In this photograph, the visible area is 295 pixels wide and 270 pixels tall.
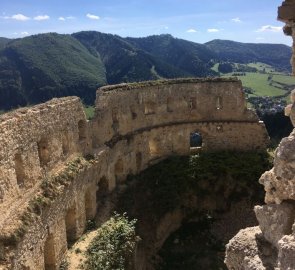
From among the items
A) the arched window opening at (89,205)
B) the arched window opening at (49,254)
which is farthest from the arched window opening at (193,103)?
the arched window opening at (49,254)

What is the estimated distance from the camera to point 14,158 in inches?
638

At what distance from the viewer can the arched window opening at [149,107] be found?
29491 millimetres

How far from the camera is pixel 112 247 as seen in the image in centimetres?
1934

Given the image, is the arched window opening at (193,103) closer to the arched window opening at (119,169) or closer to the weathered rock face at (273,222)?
the arched window opening at (119,169)

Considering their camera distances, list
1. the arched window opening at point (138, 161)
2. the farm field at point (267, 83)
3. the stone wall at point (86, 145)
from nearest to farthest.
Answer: the stone wall at point (86, 145)
the arched window opening at point (138, 161)
the farm field at point (267, 83)

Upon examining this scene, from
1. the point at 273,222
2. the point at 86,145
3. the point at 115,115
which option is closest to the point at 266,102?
the point at 115,115

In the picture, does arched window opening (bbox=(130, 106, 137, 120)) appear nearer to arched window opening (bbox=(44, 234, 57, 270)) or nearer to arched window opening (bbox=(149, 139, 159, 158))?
arched window opening (bbox=(149, 139, 159, 158))

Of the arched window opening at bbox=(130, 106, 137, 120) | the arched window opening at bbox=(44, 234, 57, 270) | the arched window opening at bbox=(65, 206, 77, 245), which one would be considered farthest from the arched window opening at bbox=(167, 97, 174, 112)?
the arched window opening at bbox=(44, 234, 57, 270)

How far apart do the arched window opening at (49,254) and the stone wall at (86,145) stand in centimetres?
4

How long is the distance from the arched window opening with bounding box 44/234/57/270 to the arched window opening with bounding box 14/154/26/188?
2.70 m

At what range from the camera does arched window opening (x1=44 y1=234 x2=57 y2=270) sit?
58.0ft

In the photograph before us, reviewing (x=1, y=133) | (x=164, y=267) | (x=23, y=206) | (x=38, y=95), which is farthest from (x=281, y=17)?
(x=38, y=95)

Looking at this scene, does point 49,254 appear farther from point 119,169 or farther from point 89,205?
point 119,169

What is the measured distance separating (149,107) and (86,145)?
7785 millimetres
